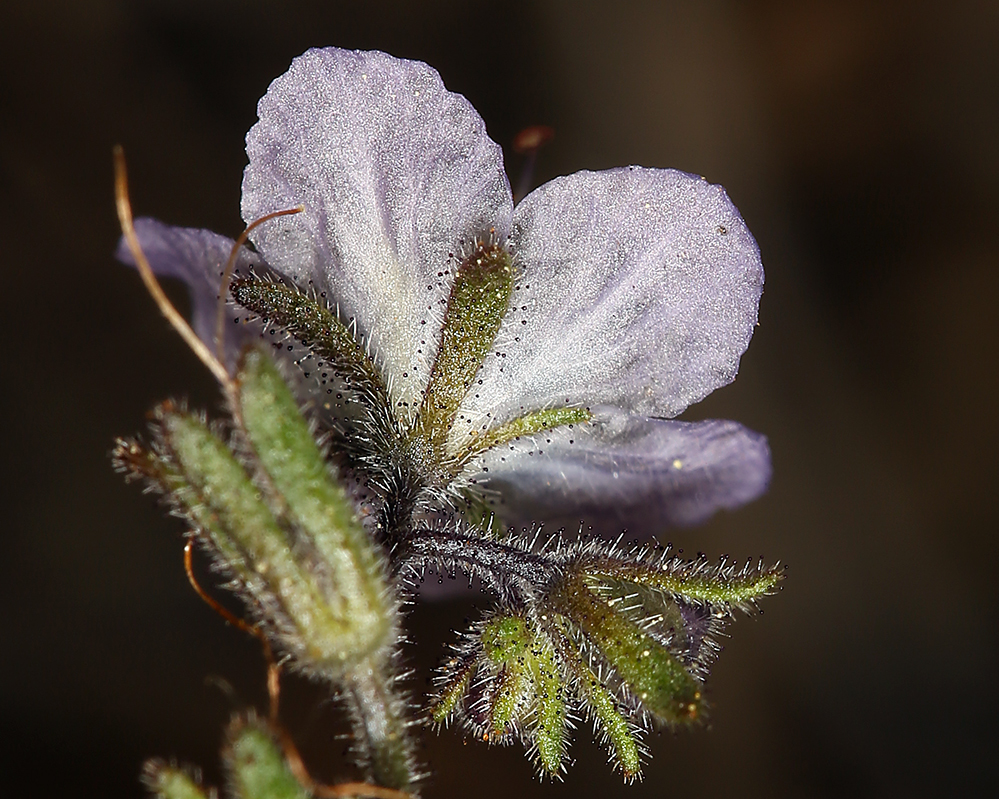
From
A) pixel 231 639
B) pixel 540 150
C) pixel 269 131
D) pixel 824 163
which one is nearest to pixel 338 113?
pixel 269 131

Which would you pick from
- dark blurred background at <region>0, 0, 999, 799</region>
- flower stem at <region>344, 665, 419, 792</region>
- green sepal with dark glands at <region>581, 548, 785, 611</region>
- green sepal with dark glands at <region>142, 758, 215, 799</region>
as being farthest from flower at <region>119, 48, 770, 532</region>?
dark blurred background at <region>0, 0, 999, 799</region>

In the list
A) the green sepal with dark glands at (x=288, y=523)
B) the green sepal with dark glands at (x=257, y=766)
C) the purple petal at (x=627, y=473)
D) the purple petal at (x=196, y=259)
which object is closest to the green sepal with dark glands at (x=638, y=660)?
the purple petal at (x=627, y=473)

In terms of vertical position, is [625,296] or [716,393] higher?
[716,393]

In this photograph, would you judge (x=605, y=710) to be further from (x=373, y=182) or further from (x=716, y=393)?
(x=716, y=393)

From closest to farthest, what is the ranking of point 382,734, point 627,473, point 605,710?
point 382,734 < point 605,710 < point 627,473

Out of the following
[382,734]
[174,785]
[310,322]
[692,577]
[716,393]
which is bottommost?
[174,785]

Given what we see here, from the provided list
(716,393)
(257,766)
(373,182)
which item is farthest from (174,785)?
(716,393)

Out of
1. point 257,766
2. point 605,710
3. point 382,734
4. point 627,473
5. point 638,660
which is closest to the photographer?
point 257,766

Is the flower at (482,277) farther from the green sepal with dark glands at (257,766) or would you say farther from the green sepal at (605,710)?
the green sepal with dark glands at (257,766)
